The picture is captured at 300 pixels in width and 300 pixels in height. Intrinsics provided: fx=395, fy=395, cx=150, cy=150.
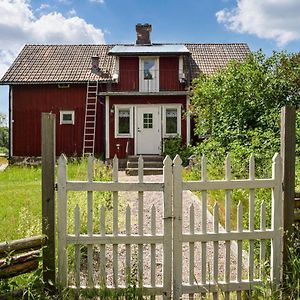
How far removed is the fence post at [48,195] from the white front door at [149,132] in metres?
15.3

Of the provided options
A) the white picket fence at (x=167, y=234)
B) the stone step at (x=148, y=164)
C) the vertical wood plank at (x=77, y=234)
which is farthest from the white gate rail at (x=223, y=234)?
the stone step at (x=148, y=164)

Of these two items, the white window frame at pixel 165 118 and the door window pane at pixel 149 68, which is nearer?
the white window frame at pixel 165 118

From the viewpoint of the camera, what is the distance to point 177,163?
3.75 m

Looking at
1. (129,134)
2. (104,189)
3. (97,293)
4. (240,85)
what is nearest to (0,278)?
(97,293)

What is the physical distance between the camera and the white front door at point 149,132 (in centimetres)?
1905

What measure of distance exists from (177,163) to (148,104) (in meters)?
15.4

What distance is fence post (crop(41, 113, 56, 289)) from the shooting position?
12.1 feet

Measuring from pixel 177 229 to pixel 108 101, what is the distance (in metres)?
15.7

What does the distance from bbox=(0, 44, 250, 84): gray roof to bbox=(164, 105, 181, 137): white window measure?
2.51m

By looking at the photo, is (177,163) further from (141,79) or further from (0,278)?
(141,79)

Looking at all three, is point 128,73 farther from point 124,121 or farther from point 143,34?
point 143,34

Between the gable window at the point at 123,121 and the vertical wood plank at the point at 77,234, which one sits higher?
the gable window at the point at 123,121

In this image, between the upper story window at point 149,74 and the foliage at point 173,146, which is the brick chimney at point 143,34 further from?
the foliage at point 173,146

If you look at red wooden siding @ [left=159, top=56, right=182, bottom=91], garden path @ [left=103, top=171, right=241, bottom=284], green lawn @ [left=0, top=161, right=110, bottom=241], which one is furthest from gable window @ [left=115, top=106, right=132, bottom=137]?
garden path @ [left=103, top=171, right=241, bottom=284]
